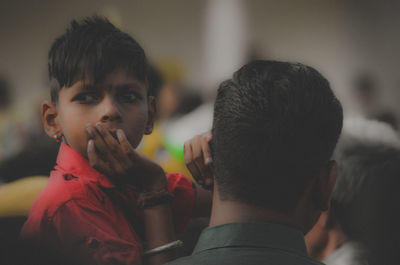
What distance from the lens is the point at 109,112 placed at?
1.29m

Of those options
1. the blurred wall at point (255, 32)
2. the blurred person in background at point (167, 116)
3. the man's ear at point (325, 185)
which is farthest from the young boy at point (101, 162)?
the blurred wall at point (255, 32)

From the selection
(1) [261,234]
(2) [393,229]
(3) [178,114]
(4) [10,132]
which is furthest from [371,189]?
(4) [10,132]

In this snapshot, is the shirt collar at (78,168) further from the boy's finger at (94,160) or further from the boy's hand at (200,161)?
the boy's hand at (200,161)

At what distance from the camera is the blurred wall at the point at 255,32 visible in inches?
329

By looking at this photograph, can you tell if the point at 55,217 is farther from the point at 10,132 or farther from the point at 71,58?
the point at 10,132

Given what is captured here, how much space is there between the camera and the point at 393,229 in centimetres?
150

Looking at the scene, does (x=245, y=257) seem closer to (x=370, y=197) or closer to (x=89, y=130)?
(x=89, y=130)

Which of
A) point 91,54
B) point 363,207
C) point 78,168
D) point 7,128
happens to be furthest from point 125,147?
point 7,128

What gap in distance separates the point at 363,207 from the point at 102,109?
0.84m

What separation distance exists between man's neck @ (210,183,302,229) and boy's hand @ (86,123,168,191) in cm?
27

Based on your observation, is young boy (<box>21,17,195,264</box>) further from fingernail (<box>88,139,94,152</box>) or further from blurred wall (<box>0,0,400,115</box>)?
blurred wall (<box>0,0,400,115</box>)

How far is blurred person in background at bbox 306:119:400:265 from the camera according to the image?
1501mm

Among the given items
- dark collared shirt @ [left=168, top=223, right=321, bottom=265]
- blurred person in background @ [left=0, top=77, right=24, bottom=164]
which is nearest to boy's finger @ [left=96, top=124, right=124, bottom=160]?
dark collared shirt @ [left=168, top=223, right=321, bottom=265]

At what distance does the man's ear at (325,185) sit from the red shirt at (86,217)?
1.47ft
